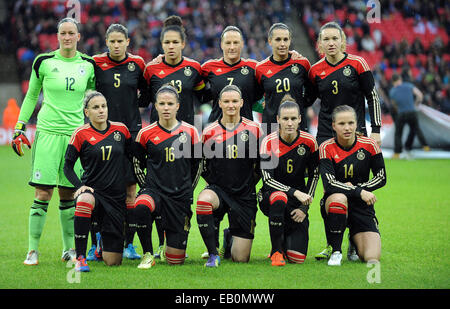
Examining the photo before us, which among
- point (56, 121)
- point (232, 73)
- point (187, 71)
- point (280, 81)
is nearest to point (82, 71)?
point (56, 121)

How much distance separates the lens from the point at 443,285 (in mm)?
4902

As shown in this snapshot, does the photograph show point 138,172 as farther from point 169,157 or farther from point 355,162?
point 355,162

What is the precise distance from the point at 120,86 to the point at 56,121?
2.32 feet

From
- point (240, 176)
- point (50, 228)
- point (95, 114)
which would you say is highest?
point (95, 114)

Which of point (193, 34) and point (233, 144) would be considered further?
point (193, 34)

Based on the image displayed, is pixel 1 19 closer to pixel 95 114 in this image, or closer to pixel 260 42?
pixel 260 42

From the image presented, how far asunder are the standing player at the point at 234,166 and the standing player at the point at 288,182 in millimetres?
146

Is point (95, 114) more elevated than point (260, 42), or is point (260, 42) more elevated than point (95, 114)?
point (260, 42)

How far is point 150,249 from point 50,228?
2.63 metres

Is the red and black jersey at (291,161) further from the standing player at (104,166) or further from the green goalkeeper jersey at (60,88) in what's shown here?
the green goalkeeper jersey at (60,88)

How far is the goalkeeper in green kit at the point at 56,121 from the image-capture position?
5961mm

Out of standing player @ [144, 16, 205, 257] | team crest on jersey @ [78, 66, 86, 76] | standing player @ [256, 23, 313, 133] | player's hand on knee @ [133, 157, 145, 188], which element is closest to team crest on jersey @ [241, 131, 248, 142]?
standing player @ [256, 23, 313, 133]

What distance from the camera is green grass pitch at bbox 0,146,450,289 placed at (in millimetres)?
4973
